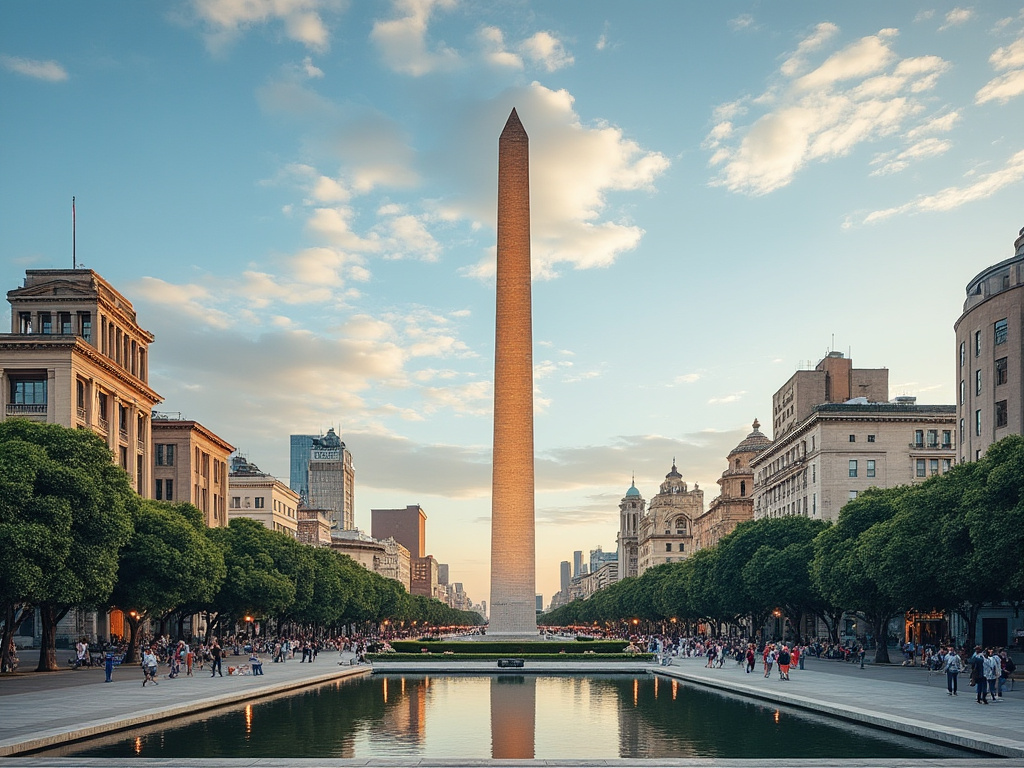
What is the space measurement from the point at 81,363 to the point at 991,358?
56802 millimetres

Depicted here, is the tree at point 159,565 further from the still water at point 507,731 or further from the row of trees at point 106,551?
the still water at point 507,731

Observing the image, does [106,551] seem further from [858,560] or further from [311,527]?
[311,527]

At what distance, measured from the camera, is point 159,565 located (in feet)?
171

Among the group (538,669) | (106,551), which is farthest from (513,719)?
(538,669)

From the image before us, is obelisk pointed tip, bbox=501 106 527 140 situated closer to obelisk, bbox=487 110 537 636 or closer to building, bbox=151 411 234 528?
obelisk, bbox=487 110 537 636

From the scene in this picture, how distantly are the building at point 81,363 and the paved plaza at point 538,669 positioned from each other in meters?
22.3

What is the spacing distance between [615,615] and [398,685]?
11142cm

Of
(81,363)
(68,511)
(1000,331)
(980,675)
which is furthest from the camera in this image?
(81,363)

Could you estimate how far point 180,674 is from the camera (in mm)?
50156

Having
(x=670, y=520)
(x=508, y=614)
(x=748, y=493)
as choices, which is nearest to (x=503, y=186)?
(x=508, y=614)

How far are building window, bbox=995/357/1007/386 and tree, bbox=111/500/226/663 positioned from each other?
4685cm

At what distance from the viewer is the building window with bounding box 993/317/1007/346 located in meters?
64.2

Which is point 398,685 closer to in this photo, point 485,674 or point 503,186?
point 485,674

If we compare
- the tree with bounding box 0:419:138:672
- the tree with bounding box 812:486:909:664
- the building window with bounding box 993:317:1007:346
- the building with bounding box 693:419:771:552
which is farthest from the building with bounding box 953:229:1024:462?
the building with bounding box 693:419:771:552
